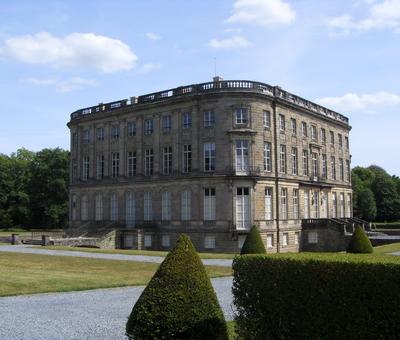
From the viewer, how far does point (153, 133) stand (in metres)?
45.6

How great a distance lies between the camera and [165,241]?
43.5m

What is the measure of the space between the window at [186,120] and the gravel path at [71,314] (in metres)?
27.1

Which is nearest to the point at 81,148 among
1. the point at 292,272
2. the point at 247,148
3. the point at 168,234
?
the point at 168,234

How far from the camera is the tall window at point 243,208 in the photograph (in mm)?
40344

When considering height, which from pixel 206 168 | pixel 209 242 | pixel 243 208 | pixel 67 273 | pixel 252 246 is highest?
pixel 206 168

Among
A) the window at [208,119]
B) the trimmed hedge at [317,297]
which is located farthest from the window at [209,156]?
the trimmed hedge at [317,297]

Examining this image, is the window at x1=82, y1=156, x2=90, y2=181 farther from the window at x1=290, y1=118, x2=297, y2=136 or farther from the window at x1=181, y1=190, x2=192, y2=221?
the window at x1=290, y1=118, x2=297, y2=136

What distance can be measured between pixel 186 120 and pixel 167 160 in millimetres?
4126

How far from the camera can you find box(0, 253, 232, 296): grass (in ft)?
57.1

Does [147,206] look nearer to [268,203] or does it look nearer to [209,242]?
[209,242]

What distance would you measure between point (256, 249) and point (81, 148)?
29190 mm

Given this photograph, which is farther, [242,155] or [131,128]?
[131,128]

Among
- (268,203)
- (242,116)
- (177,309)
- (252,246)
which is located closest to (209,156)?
(242,116)

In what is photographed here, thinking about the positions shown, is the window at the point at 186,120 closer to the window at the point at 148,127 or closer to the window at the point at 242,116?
the window at the point at 148,127
